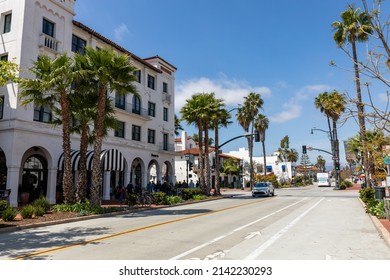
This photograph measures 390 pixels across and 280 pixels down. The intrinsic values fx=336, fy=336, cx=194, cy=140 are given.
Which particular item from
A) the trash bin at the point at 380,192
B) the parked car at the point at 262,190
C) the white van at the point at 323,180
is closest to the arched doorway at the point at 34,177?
the parked car at the point at 262,190

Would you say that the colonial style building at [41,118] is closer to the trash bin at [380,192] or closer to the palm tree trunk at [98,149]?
the palm tree trunk at [98,149]

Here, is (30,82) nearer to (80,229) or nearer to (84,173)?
(84,173)

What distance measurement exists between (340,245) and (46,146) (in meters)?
20.1

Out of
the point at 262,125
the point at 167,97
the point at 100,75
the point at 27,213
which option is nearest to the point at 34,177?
the point at 27,213

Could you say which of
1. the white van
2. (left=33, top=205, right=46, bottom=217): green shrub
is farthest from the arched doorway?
the white van

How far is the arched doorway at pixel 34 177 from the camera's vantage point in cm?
2345

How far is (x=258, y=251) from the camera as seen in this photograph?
8258 mm

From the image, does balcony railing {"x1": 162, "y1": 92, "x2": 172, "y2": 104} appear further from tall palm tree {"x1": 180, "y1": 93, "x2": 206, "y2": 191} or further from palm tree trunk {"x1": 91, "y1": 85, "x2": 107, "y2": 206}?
palm tree trunk {"x1": 91, "y1": 85, "x2": 107, "y2": 206}

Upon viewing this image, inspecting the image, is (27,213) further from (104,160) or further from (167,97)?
(167,97)

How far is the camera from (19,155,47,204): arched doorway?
23.5m

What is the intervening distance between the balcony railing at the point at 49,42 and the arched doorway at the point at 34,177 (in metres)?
8.02

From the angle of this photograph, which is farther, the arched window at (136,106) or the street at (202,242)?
the arched window at (136,106)

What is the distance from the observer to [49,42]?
2389 centimetres

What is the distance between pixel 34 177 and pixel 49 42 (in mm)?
9916
